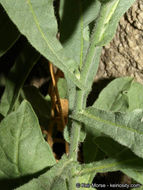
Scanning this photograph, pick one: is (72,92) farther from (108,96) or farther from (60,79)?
(60,79)

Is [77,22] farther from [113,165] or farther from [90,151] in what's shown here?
[90,151]

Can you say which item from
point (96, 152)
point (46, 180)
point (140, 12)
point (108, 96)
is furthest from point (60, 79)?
point (46, 180)

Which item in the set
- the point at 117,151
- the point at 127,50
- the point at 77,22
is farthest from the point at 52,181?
the point at 127,50

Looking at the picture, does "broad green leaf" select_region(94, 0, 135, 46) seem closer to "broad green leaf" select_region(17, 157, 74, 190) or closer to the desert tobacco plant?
the desert tobacco plant

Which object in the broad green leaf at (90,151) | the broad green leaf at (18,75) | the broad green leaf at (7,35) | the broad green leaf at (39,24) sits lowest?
the broad green leaf at (90,151)

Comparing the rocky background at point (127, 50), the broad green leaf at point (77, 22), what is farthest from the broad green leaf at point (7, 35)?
the rocky background at point (127, 50)

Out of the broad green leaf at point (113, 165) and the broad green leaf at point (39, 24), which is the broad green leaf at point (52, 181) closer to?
the broad green leaf at point (113, 165)
